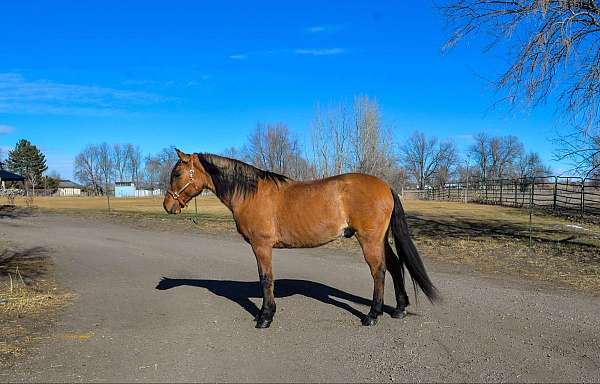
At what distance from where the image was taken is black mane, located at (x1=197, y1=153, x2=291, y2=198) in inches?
220

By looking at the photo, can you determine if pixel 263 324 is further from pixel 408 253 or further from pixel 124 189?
pixel 124 189

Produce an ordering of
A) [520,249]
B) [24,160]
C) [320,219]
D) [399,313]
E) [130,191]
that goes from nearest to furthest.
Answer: [320,219], [399,313], [520,249], [24,160], [130,191]

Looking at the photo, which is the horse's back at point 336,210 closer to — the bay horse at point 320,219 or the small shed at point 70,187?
the bay horse at point 320,219

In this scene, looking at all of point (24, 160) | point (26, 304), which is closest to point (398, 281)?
point (26, 304)

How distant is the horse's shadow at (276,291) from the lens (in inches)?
245

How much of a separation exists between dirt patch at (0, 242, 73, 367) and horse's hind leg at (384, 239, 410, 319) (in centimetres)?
414

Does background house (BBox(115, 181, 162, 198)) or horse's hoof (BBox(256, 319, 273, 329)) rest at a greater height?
horse's hoof (BBox(256, 319, 273, 329))

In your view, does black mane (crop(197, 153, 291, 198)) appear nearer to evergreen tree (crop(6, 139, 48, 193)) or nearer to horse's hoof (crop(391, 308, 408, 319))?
horse's hoof (crop(391, 308, 408, 319))

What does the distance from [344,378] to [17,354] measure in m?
3.22

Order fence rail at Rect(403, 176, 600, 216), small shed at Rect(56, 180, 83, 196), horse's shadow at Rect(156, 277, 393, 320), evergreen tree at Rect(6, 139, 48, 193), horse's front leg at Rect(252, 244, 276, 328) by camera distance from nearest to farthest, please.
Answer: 1. horse's front leg at Rect(252, 244, 276, 328)
2. horse's shadow at Rect(156, 277, 393, 320)
3. fence rail at Rect(403, 176, 600, 216)
4. evergreen tree at Rect(6, 139, 48, 193)
5. small shed at Rect(56, 180, 83, 196)

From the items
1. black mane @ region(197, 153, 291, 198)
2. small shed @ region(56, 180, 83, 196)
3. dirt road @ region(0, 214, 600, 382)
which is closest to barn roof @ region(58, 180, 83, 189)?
small shed @ region(56, 180, 83, 196)

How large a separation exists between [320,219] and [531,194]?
1925 cm

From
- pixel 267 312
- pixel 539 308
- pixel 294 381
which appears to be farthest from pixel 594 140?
pixel 294 381

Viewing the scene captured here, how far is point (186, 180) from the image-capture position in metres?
5.93
